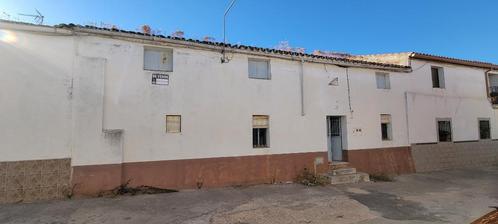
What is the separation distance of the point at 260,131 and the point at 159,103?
3.73 m

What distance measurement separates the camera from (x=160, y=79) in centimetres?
1042

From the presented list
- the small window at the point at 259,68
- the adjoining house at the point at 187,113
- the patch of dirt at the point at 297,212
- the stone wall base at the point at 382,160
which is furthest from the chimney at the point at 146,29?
the stone wall base at the point at 382,160

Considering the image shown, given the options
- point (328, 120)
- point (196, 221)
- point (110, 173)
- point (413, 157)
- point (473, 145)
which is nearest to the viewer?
point (196, 221)

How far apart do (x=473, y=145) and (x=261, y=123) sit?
12450 millimetres

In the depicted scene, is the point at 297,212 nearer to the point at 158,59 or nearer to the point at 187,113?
the point at 187,113

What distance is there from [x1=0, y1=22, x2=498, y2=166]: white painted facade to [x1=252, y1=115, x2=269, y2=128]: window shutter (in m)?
0.17

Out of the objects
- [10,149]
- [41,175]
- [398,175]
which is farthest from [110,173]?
[398,175]

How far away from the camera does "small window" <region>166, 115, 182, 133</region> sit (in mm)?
10445

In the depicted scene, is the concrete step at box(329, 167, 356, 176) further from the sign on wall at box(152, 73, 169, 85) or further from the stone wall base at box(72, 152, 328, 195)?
the sign on wall at box(152, 73, 169, 85)

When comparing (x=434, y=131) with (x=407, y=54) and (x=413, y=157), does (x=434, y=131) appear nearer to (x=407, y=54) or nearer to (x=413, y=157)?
(x=413, y=157)

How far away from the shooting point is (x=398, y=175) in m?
14.5

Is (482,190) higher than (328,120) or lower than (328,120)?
lower

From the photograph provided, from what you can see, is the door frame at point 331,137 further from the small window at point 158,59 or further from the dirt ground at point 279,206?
the small window at point 158,59

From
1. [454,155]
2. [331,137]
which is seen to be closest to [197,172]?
[331,137]
